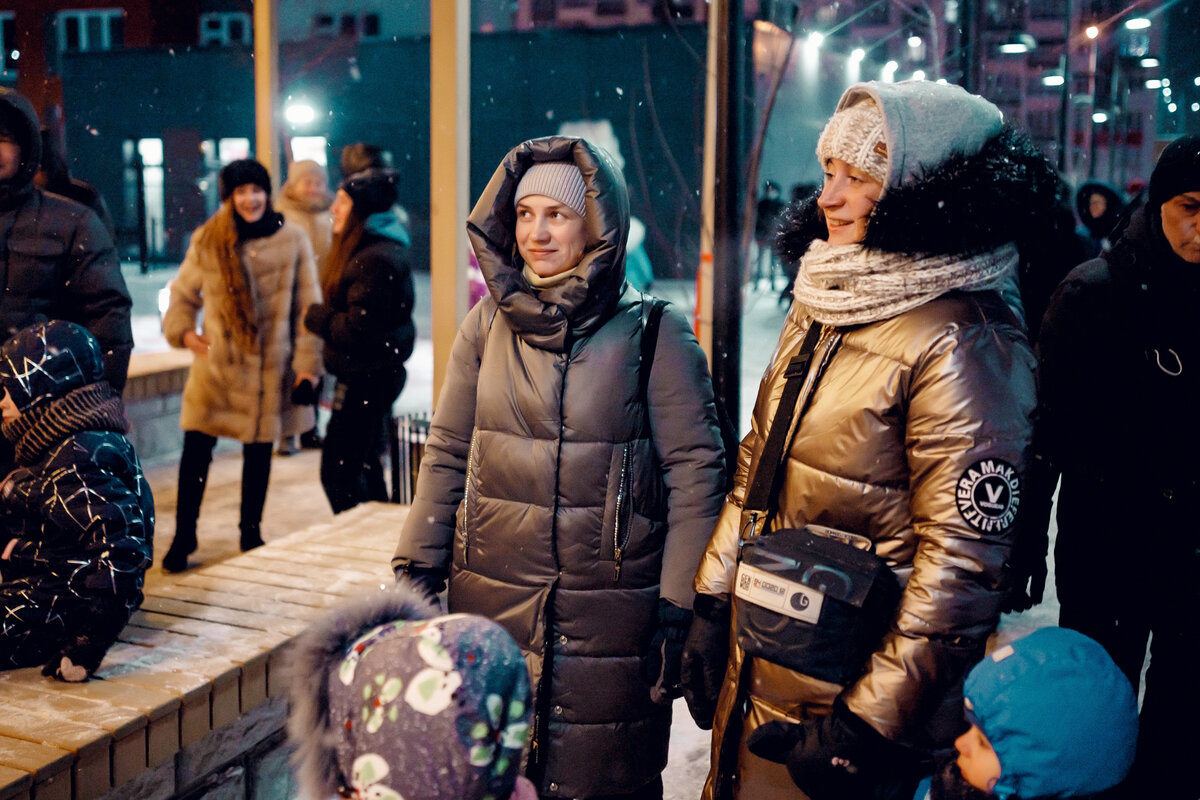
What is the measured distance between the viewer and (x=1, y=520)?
2.98 metres

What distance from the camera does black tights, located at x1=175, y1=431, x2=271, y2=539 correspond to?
5.19 m

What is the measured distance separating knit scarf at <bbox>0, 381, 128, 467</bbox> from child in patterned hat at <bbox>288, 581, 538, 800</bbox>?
137cm

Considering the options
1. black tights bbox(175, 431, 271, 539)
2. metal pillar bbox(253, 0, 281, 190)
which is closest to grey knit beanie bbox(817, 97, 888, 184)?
black tights bbox(175, 431, 271, 539)

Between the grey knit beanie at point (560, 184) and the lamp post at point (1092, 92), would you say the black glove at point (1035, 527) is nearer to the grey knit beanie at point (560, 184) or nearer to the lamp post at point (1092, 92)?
the grey knit beanie at point (560, 184)

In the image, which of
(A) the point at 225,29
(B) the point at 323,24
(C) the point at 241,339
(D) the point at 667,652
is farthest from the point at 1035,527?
(A) the point at 225,29

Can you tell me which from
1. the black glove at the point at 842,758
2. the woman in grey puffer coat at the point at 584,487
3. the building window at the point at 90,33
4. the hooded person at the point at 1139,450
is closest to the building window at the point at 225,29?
the building window at the point at 90,33

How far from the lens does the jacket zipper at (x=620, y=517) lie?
2.47 m

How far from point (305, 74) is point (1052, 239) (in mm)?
27899

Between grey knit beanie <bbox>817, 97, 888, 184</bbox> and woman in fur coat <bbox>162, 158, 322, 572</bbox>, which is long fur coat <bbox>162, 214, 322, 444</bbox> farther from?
grey knit beanie <bbox>817, 97, 888, 184</bbox>

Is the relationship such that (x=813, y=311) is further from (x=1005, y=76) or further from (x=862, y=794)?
(x=1005, y=76)

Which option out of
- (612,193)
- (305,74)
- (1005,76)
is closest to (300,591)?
(612,193)

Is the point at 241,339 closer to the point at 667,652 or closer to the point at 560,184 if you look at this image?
the point at 560,184

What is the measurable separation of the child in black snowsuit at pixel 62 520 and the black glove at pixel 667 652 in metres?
1.30

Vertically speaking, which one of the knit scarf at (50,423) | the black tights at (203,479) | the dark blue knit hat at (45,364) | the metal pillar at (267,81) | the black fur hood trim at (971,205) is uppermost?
the metal pillar at (267,81)
